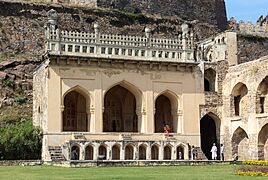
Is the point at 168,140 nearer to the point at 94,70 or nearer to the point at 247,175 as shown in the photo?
the point at 94,70

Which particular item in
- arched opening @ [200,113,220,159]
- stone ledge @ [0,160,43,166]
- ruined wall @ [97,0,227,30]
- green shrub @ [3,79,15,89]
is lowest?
stone ledge @ [0,160,43,166]

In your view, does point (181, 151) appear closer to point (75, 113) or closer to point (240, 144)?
point (240, 144)

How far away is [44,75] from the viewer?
29969 mm

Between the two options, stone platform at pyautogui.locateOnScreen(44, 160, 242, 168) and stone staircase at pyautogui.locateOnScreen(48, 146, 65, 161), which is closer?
stone platform at pyautogui.locateOnScreen(44, 160, 242, 168)

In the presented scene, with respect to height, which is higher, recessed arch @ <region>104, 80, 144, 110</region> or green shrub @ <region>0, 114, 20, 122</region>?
recessed arch @ <region>104, 80, 144, 110</region>

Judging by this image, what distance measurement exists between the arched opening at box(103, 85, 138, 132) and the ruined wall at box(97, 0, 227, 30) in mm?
11534

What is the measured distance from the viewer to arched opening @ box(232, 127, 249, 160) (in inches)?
1254

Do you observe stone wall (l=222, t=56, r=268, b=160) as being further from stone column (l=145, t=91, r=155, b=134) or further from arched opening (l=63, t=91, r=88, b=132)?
arched opening (l=63, t=91, r=88, b=132)

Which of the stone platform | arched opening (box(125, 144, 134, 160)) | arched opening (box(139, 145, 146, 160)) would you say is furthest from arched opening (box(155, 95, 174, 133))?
the stone platform

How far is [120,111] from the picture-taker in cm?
3459

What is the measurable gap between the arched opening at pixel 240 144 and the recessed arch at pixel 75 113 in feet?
28.6

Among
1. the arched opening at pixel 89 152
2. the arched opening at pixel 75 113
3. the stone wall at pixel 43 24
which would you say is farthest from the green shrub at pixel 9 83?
the arched opening at pixel 89 152

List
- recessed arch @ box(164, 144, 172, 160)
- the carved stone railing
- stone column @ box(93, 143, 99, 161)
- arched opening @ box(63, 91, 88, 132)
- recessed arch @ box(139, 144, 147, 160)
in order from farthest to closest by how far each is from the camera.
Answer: arched opening @ box(63, 91, 88, 132) → recessed arch @ box(164, 144, 172, 160) → recessed arch @ box(139, 144, 147, 160) → the carved stone railing → stone column @ box(93, 143, 99, 161)

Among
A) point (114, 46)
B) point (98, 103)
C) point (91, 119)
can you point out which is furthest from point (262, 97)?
point (91, 119)
